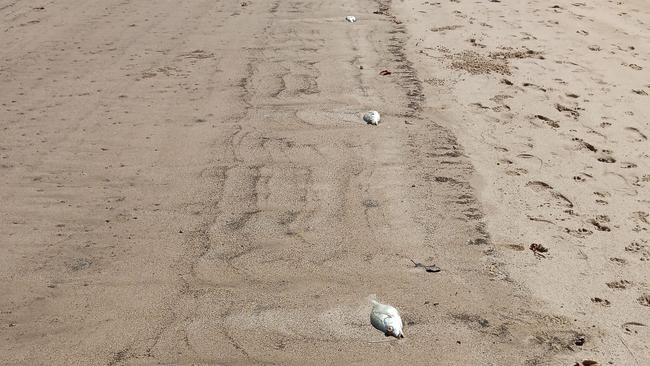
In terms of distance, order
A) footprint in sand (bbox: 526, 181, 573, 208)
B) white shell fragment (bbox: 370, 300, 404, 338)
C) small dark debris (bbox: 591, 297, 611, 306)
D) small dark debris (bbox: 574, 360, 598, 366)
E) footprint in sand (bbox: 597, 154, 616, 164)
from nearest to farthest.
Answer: small dark debris (bbox: 574, 360, 598, 366)
white shell fragment (bbox: 370, 300, 404, 338)
small dark debris (bbox: 591, 297, 611, 306)
footprint in sand (bbox: 526, 181, 573, 208)
footprint in sand (bbox: 597, 154, 616, 164)

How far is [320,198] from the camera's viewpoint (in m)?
4.63

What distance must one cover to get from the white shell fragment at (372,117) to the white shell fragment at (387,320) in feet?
8.17

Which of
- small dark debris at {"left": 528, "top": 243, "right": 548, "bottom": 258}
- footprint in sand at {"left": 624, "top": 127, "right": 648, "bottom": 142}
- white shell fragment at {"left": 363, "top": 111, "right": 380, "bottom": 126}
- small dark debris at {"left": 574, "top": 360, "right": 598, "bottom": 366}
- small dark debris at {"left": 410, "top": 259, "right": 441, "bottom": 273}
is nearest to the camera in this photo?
small dark debris at {"left": 574, "top": 360, "right": 598, "bottom": 366}

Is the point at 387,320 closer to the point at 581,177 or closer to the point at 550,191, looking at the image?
the point at 550,191

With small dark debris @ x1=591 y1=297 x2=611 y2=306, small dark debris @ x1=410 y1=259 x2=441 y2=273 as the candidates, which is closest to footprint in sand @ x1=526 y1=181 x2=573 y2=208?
small dark debris @ x1=591 y1=297 x2=611 y2=306

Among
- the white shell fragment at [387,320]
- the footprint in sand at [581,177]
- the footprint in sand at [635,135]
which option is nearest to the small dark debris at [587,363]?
the white shell fragment at [387,320]

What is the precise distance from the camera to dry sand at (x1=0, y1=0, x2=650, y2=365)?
341 centimetres

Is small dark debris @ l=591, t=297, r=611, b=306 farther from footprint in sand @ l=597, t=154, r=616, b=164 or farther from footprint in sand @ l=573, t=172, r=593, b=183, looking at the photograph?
footprint in sand @ l=597, t=154, r=616, b=164

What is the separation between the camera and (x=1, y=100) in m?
6.27

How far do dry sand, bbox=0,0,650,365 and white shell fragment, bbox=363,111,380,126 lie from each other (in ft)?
0.23

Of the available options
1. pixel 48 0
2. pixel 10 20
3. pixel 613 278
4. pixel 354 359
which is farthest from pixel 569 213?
pixel 48 0

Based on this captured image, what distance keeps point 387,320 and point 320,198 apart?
4.47ft

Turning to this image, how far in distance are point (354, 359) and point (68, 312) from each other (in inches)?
51.7

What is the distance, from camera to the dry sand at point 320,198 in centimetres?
341
